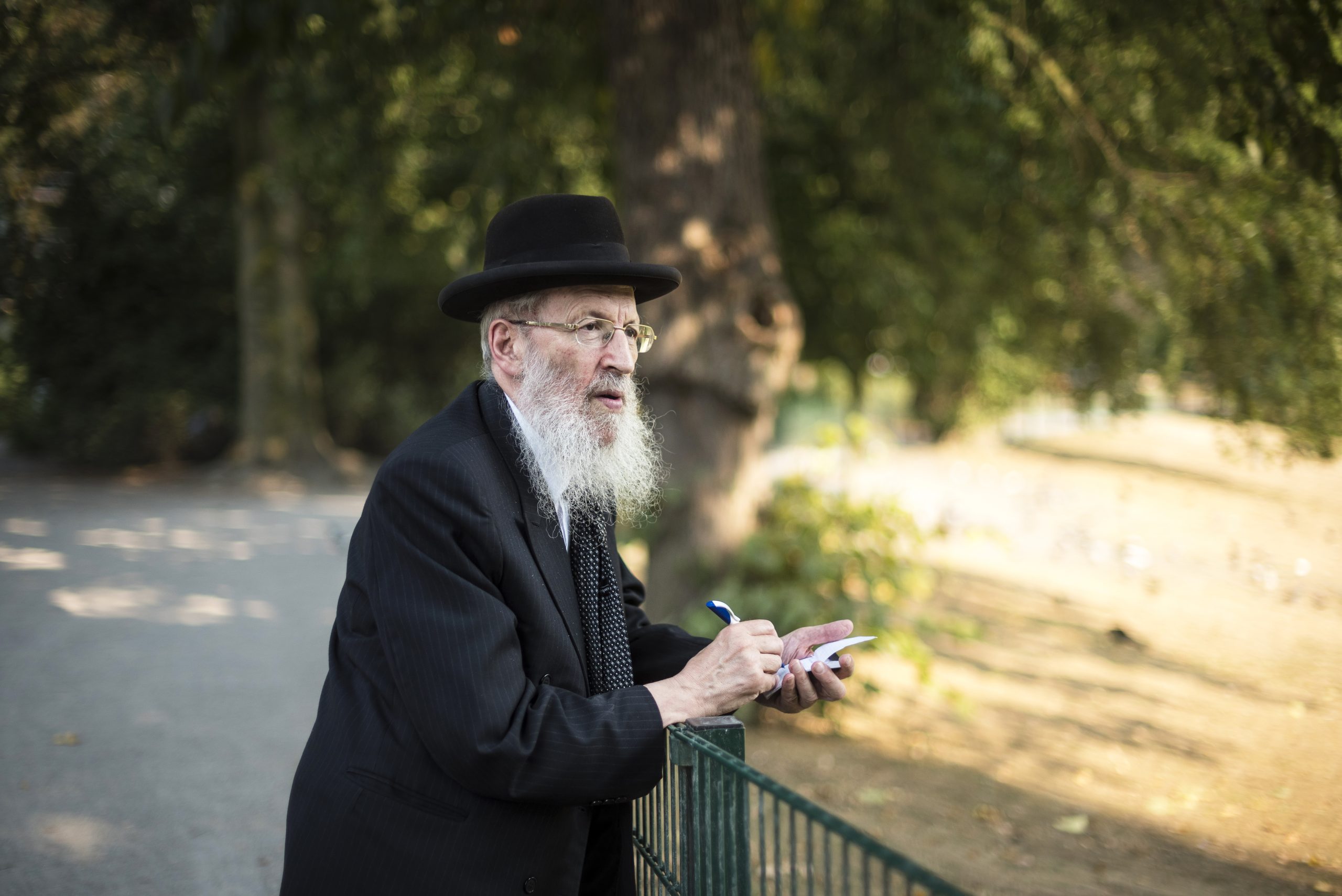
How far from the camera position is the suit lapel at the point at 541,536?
7.14 ft

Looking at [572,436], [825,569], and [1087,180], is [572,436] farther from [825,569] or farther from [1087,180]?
[1087,180]

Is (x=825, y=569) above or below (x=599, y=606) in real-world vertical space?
below

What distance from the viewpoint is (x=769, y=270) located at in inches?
242

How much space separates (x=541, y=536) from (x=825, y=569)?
3976 mm

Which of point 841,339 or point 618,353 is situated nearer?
point 618,353

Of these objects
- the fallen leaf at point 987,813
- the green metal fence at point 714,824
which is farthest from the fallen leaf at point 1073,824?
the green metal fence at point 714,824

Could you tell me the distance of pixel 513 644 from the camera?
1979 mm

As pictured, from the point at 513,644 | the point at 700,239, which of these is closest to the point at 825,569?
the point at 700,239

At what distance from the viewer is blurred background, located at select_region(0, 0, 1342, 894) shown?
482 centimetres

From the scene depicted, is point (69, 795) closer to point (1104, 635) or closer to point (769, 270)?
point (769, 270)

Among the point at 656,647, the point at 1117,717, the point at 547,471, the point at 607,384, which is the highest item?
the point at 607,384

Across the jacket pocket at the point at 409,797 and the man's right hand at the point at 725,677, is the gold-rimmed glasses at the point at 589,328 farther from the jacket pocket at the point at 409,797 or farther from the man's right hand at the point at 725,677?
the jacket pocket at the point at 409,797

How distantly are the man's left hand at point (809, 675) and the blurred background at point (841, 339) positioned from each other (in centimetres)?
267

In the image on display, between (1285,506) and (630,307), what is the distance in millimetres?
12417
